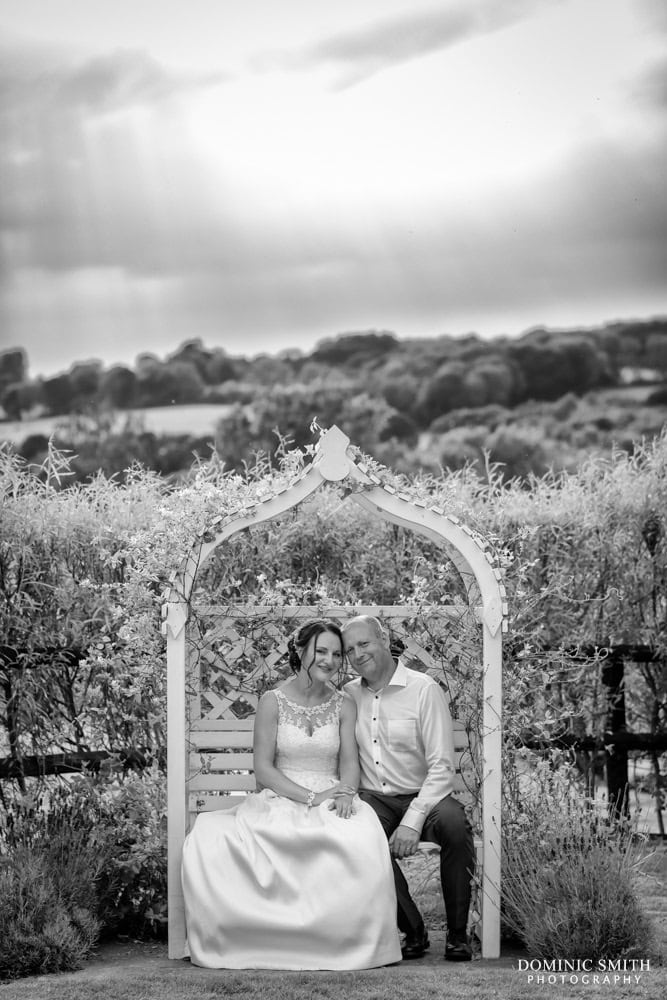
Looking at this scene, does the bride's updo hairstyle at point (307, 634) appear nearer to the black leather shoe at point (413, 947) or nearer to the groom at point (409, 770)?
the groom at point (409, 770)

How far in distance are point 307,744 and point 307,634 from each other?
0.41 meters

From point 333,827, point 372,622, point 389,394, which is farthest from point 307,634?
point 389,394

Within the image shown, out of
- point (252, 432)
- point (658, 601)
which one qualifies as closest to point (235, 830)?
point (658, 601)

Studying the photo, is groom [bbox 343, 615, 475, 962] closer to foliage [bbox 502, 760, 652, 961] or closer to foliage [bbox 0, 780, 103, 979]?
foliage [bbox 502, 760, 652, 961]

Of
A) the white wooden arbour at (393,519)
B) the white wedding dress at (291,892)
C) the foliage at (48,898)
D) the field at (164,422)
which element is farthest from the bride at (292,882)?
the field at (164,422)

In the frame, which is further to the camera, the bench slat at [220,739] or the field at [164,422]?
the field at [164,422]

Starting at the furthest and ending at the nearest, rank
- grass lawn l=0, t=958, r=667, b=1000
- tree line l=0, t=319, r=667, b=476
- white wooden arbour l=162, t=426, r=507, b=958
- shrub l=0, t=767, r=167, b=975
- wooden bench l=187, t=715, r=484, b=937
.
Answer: tree line l=0, t=319, r=667, b=476 → wooden bench l=187, t=715, r=484, b=937 → white wooden arbour l=162, t=426, r=507, b=958 → shrub l=0, t=767, r=167, b=975 → grass lawn l=0, t=958, r=667, b=1000

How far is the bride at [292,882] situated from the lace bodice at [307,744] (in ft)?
0.23

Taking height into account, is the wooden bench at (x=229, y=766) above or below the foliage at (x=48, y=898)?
above

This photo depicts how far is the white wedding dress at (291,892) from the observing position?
13.8 feet

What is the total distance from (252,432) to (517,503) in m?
14.0

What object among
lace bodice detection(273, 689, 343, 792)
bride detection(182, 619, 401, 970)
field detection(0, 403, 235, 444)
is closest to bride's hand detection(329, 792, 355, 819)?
bride detection(182, 619, 401, 970)

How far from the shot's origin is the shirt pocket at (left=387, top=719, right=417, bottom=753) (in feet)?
15.6

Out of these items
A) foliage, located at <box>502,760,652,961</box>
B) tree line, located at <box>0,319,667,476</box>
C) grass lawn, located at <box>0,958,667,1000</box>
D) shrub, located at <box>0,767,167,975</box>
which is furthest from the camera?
tree line, located at <box>0,319,667,476</box>
